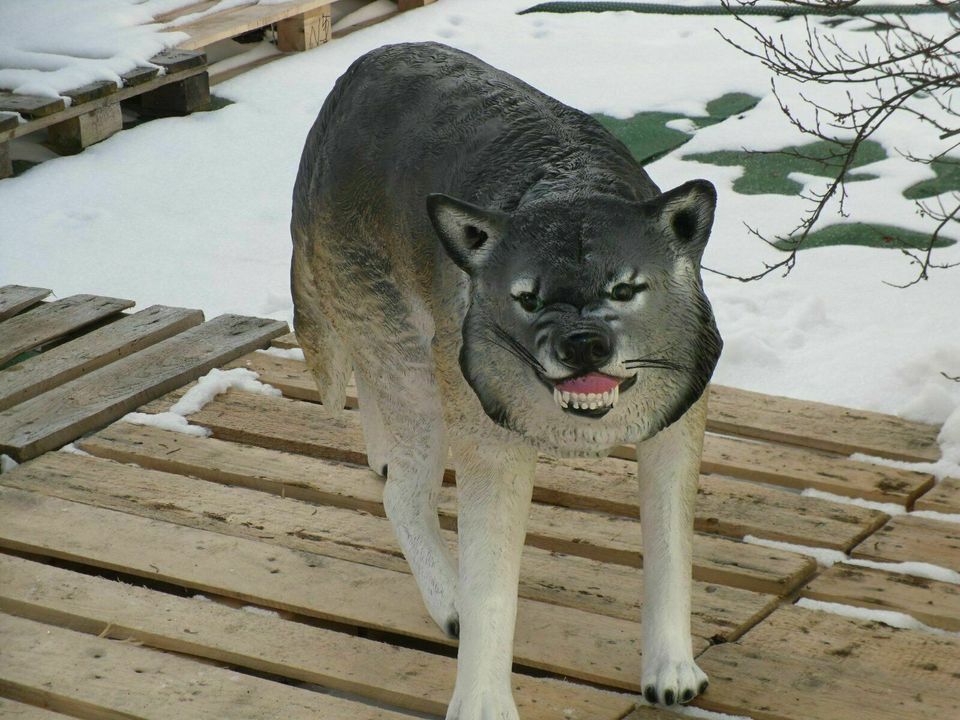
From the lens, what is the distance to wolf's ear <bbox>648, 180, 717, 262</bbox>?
214cm

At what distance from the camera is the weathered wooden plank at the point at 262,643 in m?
2.73

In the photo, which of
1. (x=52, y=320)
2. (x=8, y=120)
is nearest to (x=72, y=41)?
(x=8, y=120)

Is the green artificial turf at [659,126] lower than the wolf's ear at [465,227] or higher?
lower

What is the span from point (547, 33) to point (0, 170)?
10.8 feet

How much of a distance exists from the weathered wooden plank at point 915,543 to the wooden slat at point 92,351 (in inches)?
92.6

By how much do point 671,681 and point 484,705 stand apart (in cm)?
38

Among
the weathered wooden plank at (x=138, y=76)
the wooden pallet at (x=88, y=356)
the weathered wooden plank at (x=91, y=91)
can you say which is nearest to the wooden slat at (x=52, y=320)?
the wooden pallet at (x=88, y=356)

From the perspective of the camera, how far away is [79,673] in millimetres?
2826

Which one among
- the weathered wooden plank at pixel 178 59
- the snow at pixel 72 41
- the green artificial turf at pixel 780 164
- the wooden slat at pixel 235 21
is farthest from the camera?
the wooden slat at pixel 235 21

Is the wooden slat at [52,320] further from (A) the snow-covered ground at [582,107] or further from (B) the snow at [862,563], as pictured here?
(B) the snow at [862,563]

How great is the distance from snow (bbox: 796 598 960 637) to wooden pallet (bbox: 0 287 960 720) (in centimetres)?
2

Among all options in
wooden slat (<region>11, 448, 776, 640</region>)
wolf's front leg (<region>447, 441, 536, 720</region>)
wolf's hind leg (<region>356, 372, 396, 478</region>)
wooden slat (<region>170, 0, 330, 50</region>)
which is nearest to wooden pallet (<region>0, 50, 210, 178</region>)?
wooden slat (<region>170, 0, 330, 50</region>)

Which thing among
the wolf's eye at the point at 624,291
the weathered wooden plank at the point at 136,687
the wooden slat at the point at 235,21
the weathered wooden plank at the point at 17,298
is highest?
the wolf's eye at the point at 624,291

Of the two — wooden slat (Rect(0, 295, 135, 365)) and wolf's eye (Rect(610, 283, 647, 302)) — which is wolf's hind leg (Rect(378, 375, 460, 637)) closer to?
wolf's eye (Rect(610, 283, 647, 302))
